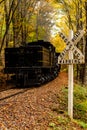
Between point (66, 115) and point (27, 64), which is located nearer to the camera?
point (66, 115)

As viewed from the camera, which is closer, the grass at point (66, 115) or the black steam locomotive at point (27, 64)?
the grass at point (66, 115)

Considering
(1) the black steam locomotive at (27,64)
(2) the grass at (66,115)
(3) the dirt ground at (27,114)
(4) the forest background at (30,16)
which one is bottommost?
(2) the grass at (66,115)

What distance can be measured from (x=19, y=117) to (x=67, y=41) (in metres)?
3.50

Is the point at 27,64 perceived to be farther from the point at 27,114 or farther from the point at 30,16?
the point at 30,16

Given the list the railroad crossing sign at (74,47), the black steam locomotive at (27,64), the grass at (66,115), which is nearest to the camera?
the grass at (66,115)

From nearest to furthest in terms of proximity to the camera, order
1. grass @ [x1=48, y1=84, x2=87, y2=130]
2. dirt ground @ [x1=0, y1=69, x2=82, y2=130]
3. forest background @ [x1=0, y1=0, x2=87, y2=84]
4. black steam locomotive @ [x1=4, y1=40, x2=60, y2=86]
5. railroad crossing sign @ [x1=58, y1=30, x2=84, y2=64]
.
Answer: dirt ground @ [x1=0, y1=69, x2=82, y2=130], grass @ [x1=48, y1=84, x2=87, y2=130], railroad crossing sign @ [x1=58, y1=30, x2=84, y2=64], black steam locomotive @ [x1=4, y1=40, x2=60, y2=86], forest background @ [x1=0, y1=0, x2=87, y2=84]

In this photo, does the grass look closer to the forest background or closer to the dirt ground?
the dirt ground

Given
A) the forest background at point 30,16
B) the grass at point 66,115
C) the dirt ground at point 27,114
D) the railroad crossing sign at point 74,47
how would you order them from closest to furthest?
the dirt ground at point 27,114 → the grass at point 66,115 → the railroad crossing sign at point 74,47 → the forest background at point 30,16

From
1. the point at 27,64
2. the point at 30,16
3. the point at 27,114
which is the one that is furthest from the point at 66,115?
the point at 30,16

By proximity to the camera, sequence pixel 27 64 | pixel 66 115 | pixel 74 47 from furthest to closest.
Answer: pixel 27 64 → pixel 74 47 → pixel 66 115

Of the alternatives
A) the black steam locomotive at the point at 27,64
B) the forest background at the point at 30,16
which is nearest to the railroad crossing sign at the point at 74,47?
the black steam locomotive at the point at 27,64

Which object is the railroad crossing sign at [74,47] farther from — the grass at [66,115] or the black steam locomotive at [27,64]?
the black steam locomotive at [27,64]

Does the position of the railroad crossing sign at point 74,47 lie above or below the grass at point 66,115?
above

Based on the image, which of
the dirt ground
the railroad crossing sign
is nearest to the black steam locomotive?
the dirt ground
